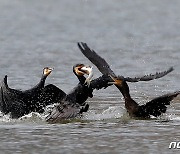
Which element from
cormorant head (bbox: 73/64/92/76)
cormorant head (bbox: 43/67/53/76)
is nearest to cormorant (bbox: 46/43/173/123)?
cormorant head (bbox: 73/64/92/76)

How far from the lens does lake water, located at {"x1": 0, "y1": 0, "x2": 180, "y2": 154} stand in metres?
14.4

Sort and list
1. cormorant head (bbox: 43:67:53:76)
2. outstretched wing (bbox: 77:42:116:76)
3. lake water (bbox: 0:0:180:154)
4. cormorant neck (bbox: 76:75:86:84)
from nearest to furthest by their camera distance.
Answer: lake water (bbox: 0:0:180:154) < cormorant neck (bbox: 76:75:86:84) < outstretched wing (bbox: 77:42:116:76) < cormorant head (bbox: 43:67:53:76)

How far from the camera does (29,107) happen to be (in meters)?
17.0

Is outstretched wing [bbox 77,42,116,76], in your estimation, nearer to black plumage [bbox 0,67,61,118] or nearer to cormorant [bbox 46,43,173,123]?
cormorant [bbox 46,43,173,123]

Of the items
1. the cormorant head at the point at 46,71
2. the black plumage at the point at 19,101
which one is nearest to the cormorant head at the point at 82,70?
the black plumage at the point at 19,101

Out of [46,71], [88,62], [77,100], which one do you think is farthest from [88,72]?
[88,62]

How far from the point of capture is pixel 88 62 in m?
24.2

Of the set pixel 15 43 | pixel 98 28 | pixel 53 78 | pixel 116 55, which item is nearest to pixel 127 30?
pixel 98 28

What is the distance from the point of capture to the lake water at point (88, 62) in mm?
14438

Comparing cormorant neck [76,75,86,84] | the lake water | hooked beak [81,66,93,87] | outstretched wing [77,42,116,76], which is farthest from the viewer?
outstretched wing [77,42,116,76]

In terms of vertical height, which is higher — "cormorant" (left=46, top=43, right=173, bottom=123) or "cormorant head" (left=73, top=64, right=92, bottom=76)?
"cormorant head" (left=73, top=64, right=92, bottom=76)

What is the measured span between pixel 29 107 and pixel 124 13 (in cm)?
2009

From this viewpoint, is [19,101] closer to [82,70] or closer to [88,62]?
[82,70]

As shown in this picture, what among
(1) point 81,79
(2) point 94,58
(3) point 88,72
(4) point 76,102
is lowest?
(4) point 76,102
